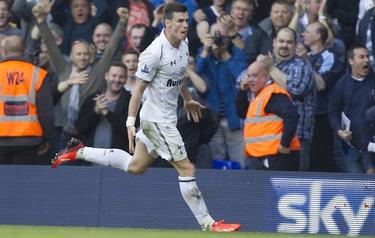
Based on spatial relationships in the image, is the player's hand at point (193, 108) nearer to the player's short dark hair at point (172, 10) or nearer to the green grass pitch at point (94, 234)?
the player's short dark hair at point (172, 10)

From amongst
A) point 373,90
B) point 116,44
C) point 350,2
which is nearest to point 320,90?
point 373,90

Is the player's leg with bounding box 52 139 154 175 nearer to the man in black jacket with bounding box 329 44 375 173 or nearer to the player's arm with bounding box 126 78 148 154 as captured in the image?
the player's arm with bounding box 126 78 148 154

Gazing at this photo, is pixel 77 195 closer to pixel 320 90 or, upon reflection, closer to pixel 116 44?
pixel 116 44

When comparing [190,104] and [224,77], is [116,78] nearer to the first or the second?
[224,77]

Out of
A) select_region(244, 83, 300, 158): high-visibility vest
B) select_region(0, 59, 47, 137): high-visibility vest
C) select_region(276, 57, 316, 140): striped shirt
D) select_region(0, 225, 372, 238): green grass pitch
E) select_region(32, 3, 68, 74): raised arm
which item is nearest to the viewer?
select_region(0, 225, 372, 238): green grass pitch

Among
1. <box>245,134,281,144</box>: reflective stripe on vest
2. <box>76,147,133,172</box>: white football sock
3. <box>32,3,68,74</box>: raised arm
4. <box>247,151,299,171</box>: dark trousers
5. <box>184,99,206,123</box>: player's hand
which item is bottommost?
<box>247,151,299,171</box>: dark trousers

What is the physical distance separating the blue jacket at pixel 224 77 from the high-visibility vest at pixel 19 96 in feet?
7.23

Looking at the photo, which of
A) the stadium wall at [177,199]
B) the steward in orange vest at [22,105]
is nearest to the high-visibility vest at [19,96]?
the steward in orange vest at [22,105]

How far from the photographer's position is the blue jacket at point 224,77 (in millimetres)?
14125

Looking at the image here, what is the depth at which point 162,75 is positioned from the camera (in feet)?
35.7

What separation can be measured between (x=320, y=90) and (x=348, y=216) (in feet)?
6.95

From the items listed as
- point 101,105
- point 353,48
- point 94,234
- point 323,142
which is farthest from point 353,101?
point 94,234

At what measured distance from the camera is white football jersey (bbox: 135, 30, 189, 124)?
35.2 feet

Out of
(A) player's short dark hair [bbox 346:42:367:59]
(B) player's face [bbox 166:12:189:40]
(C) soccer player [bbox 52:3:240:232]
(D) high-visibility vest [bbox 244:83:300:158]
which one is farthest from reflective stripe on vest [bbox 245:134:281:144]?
(B) player's face [bbox 166:12:189:40]
